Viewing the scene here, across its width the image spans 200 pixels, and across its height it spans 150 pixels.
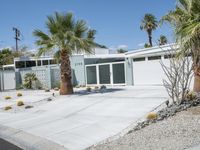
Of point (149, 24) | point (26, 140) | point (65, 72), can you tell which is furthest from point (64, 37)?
point (149, 24)

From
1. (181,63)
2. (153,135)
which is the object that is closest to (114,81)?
(181,63)

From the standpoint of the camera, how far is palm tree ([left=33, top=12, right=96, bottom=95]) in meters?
20.5

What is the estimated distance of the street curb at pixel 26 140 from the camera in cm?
972

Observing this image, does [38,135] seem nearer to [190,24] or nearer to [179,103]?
[179,103]

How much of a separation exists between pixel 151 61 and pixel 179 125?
15680 millimetres

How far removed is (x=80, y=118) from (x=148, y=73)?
1240 centimetres

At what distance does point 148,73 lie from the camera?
25.0 meters

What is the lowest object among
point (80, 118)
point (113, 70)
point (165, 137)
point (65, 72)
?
point (80, 118)

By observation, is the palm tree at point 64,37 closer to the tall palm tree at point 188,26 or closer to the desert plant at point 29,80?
the tall palm tree at point 188,26

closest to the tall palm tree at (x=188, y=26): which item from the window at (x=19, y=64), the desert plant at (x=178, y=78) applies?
the desert plant at (x=178, y=78)

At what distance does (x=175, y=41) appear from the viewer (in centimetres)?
1352

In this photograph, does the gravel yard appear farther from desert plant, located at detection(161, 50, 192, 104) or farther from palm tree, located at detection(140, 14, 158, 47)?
palm tree, located at detection(140, 14, 158, 47)

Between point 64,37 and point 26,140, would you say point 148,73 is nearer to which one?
point 64,37

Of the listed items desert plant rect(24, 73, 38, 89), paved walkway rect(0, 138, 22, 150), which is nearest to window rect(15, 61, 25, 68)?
desert plant rect(24, 73, 38, 89)
